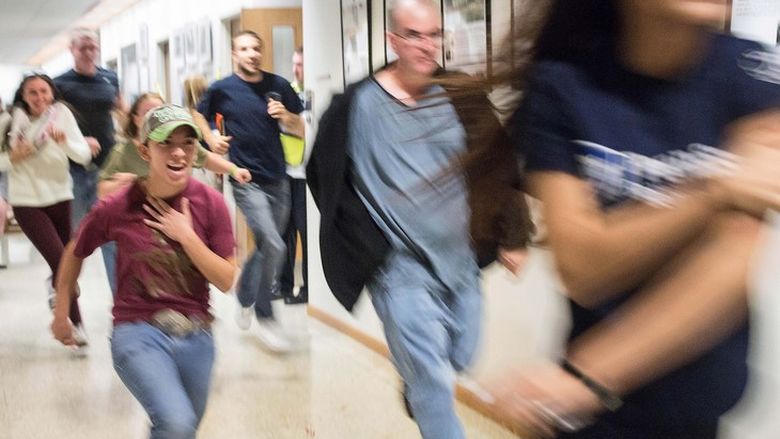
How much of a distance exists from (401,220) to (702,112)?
151 cm

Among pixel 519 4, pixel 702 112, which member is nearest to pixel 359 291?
pixel 519 4

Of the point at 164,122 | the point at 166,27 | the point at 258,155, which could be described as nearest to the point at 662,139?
the point at 164,122

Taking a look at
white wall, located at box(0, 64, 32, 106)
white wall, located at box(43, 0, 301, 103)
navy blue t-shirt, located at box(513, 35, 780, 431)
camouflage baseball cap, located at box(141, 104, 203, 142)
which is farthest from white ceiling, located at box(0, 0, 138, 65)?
navy blue t-shirt, located at box(513, 35, 780, 431)

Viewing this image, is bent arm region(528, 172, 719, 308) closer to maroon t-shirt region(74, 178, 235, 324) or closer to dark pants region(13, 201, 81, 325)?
maroon t-shirt region(74, 178, 235, 324)

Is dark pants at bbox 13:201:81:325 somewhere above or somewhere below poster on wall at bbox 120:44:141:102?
above

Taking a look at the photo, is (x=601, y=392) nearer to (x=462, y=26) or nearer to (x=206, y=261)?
(x=206, y=261)

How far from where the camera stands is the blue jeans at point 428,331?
2271 millimetres

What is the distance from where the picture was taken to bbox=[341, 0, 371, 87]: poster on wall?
4.10 metres

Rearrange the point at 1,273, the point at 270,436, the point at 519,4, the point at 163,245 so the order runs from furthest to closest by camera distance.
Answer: the point at 1,273
the point at 270,436
the point at 163,245
the point at 519,4

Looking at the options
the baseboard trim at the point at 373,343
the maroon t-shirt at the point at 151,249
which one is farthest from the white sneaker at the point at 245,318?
the maroon t-shirt at the point at 151,249

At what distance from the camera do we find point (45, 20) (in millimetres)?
13828

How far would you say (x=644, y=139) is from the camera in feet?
2.88

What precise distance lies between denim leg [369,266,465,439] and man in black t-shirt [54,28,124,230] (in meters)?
2.79

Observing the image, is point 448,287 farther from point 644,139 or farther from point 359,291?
point 644,139
